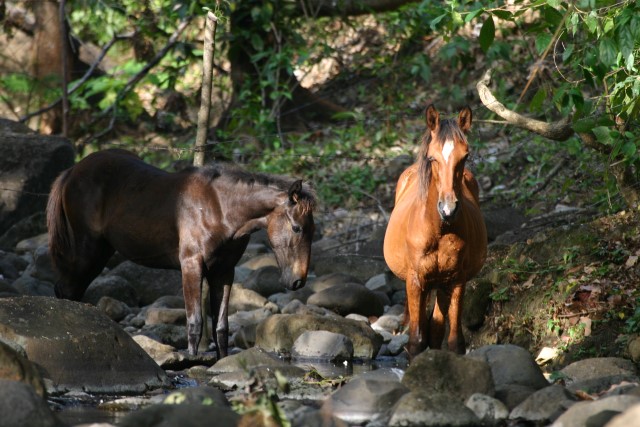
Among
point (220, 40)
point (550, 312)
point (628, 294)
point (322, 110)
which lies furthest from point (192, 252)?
point (322, 110)

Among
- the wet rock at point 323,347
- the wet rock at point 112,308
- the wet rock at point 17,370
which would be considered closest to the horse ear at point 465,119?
the wet rock at point 323,347

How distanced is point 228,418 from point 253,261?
8.29 metres

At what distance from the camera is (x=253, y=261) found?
13.3 metres

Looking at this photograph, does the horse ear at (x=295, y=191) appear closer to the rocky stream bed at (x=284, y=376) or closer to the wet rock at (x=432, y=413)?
the rocky stream bed at (x=284, y=376)

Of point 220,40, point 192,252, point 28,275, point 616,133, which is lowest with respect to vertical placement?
point 28,275

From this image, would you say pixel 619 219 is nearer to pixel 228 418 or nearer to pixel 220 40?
pixel 228 418

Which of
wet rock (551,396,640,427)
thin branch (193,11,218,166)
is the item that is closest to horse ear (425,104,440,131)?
wet rock (551,396,640,427)

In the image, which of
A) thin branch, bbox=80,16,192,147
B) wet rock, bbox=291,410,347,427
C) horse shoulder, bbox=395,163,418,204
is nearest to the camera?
wet rock, bbox=291,410,347,427

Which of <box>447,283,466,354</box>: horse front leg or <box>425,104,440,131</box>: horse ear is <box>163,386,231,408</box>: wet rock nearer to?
<box>447,283,466,354</box>: horse front leg

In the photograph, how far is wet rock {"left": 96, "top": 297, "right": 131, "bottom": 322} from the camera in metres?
10.7

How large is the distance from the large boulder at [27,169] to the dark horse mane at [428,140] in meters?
8.67

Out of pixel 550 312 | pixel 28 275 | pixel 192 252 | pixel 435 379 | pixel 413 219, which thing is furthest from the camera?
pixel 28 275

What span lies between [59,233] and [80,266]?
0.42 meters

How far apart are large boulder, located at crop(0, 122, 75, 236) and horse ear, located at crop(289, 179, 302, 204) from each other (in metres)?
6.93
